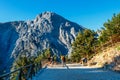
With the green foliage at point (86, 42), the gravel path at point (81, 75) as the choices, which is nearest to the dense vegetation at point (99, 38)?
the green foliage at point (86, 42)

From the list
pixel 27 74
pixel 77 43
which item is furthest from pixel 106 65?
pixel 77 43

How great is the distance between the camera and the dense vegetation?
5541cm

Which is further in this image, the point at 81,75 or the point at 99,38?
the point at 99,38

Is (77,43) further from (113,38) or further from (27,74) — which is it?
(27,74)

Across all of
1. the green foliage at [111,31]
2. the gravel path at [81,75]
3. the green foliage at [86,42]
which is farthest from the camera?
the green foliage at [86,42]

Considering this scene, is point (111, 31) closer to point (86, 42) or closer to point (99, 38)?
point (99, 38)

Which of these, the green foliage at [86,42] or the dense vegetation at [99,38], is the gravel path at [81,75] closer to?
the dense vegetation at [99,38]

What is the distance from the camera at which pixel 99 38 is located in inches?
2571

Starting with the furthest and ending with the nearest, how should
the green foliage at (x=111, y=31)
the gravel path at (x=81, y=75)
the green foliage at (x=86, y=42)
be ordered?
1. the green foliage at (x=86, y=42)
2. the green foliage at (x=111, y=31)
3. the gravel path at (x=81, y=75)

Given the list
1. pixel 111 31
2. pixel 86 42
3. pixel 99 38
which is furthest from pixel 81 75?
pixel 86 42

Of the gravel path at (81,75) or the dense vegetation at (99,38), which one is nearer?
the gravel path at (81,75)

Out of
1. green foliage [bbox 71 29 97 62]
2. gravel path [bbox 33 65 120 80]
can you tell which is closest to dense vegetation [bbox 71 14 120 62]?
green foliage [bbox 71 29 97 62]

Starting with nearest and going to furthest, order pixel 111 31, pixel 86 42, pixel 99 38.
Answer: pixel 111 31 → pixel 99 38 → pixel 86 42

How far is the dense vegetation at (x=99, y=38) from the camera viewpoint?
182 ft
